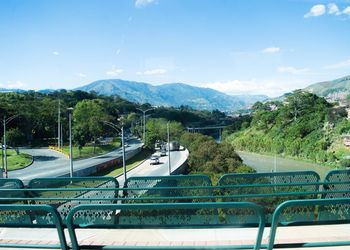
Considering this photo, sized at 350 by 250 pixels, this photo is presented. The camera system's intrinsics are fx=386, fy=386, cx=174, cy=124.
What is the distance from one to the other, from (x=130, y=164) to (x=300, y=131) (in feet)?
180

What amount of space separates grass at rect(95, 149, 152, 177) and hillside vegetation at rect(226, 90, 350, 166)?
33.4m

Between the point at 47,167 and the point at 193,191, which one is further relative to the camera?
the point at 47,167

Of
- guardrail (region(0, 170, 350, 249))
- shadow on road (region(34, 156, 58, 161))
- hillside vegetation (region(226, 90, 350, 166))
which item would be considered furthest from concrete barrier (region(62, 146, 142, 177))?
hillside vegetation (region(226, 90, 350, 166))

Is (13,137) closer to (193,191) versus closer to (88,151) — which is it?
(88,151)

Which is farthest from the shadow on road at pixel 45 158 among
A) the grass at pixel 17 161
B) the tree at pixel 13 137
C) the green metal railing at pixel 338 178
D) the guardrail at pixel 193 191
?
the green metal railing at pixel 338 178

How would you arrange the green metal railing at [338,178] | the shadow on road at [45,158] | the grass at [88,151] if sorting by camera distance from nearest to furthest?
1. the green metal railing at [338,178]
2. the shadow on road at [45,158]
3. the grass at [88,151]

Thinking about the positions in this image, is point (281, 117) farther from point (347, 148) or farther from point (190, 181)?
point (190, 181)

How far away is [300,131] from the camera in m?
94.7

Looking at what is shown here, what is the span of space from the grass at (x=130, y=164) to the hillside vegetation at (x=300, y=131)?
33.4 meters

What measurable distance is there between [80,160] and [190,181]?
1965 inches

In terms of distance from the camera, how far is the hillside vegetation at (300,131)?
79.5 metres

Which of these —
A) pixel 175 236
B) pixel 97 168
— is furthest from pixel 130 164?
pixel 175 236

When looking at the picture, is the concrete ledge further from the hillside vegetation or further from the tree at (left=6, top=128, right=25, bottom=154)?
the hillside vegetation

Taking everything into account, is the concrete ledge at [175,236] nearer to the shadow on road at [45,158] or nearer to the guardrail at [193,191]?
the guardrail at [193,191]
